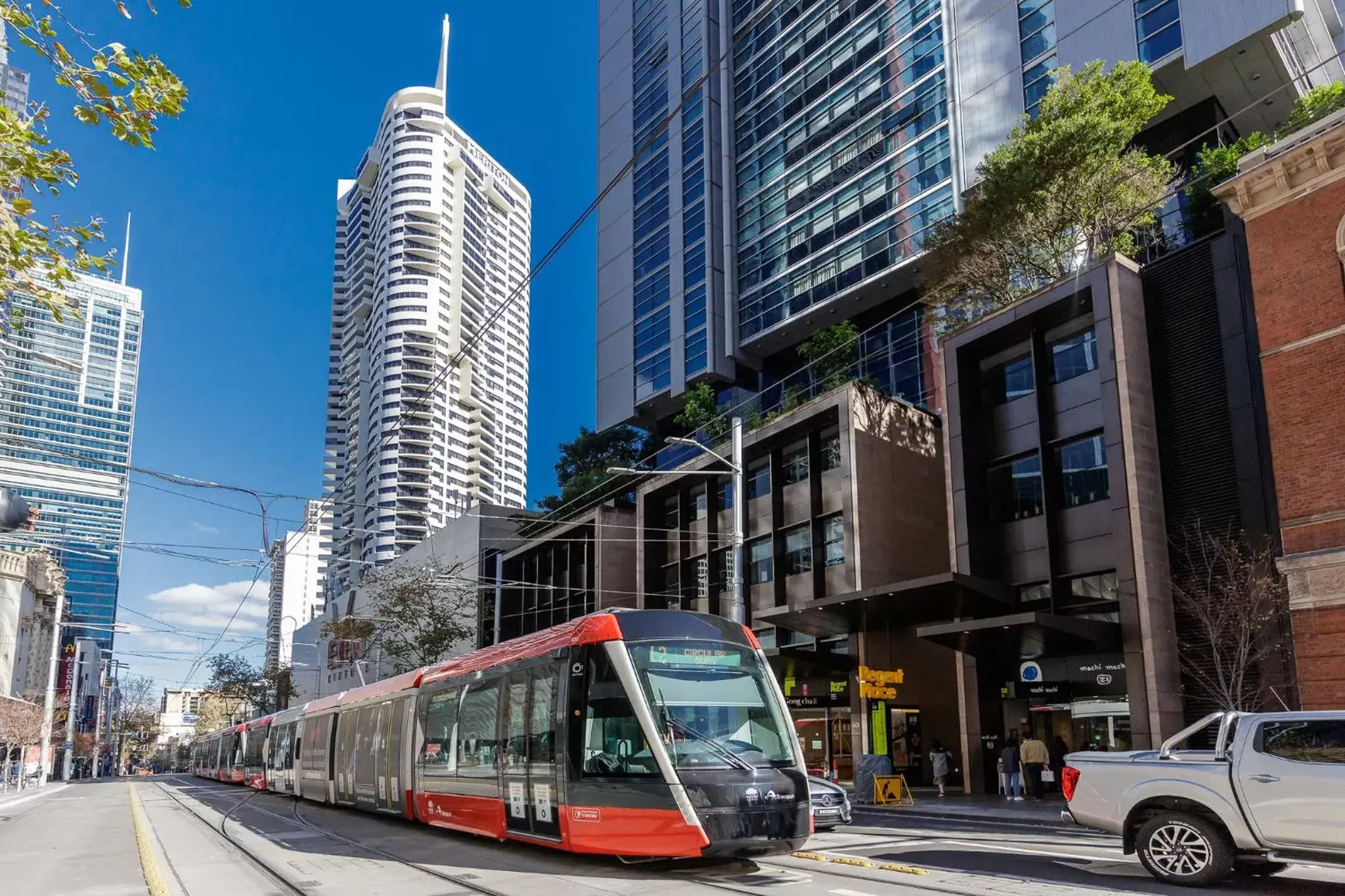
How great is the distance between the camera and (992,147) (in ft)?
153

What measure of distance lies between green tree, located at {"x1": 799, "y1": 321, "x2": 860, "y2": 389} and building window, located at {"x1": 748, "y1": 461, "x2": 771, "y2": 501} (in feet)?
14.1

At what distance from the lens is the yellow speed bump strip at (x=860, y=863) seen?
1109 centimetres

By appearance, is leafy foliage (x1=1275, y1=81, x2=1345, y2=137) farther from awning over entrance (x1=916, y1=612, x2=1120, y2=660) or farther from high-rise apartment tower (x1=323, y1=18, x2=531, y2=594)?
high-rise apartment tower (x1=323, y1=18, x2=531, y2=594)

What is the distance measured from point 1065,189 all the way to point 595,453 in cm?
4029

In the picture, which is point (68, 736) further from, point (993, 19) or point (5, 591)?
point (993, 19)

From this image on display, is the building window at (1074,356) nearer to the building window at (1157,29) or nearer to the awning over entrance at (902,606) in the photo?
the awning over entrance at (902,606)

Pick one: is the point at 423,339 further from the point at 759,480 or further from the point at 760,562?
the point at 760,562

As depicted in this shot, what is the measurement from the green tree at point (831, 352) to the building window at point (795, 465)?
4.11 m

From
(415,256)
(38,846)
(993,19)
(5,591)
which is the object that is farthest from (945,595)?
(415,256)

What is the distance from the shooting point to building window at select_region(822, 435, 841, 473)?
3734cm

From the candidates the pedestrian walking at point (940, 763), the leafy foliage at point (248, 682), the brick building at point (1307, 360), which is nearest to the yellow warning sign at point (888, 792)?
the pedestrian walking at point (940, 763)

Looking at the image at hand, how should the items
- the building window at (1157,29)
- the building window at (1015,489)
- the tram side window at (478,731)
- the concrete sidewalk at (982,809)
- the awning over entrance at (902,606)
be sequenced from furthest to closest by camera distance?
the building window at (1157,29), the building window at (1015,489), the awning over entrance at (902,606), the concrete sidewalk at (982,809), the tram side window at (478,731)

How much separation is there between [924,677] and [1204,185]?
17053 mm

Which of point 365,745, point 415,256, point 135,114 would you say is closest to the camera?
point 135,114
